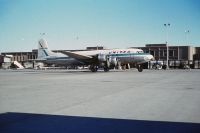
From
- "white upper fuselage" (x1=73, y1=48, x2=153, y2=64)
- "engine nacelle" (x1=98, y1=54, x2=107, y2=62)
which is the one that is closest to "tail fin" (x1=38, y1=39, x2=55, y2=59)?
"engine nacelle" (x1=98, y1=54, x2=107, y2=62)

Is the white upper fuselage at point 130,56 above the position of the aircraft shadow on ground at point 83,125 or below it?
above

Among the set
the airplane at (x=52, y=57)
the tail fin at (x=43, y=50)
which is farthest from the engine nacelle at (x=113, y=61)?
the tail fin at (x=43, y=50)

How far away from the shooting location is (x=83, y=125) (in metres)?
7.00

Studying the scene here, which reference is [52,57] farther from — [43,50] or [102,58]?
[102,58]

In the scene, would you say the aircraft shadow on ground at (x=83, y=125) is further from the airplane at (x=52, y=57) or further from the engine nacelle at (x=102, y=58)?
the airplane at (x=52, y=57)

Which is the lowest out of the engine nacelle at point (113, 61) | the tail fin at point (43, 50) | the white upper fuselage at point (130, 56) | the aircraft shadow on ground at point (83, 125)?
the aircraft shadow on ground at point (83, 125)

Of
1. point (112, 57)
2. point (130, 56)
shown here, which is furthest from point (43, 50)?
point (130, 56)

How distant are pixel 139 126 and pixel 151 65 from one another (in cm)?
7590

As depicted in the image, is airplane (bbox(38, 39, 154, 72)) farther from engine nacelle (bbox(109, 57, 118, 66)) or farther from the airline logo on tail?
the airline logo on tail

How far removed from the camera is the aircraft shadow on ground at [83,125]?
6.46 meters

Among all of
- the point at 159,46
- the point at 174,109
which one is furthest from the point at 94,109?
the point at 159,46

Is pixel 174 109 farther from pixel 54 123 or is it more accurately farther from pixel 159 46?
pixel 159 46

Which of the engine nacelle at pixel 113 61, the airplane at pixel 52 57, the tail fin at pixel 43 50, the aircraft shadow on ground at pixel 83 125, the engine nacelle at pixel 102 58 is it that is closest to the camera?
the aircraft shadow on ground at pixel 83 125

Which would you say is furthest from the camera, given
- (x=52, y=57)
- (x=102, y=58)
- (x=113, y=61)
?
(x=52, y=57)
